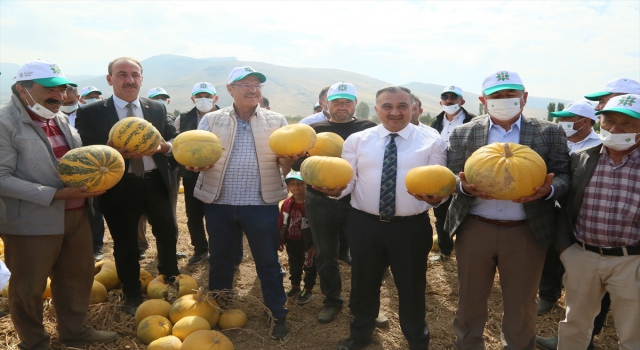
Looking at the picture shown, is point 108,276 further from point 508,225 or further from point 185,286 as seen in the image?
point 508,225

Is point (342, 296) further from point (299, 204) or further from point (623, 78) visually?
point (623, 78)

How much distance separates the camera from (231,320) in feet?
16.1

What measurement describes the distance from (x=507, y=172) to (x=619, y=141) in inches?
46.0

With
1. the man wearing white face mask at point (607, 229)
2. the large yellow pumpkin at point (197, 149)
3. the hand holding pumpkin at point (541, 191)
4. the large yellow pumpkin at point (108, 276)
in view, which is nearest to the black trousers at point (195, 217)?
the large yellow pumpkin at point (108, 276)

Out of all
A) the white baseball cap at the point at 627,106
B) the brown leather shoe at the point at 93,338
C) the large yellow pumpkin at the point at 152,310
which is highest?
the white baseball cap at the point at 627,106

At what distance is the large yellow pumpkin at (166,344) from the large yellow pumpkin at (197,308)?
454 mm

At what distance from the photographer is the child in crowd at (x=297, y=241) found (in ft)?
19.4

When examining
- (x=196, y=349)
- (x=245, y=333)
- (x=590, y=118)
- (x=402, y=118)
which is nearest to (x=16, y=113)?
(x=196, y=349)

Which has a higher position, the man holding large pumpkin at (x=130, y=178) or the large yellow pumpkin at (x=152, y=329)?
the man holding large pumpkin at (x=130, y=178)

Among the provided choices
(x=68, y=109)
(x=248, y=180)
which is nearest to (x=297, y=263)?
(x=248, y=180)

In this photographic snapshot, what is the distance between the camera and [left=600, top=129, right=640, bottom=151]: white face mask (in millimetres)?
3539

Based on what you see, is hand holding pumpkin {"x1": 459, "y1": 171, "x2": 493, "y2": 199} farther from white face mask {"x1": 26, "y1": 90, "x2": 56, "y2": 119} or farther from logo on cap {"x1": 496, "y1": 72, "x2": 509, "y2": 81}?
white face mask {"x1": 26, "y1": 90, "x2": 56, "y2": 119}

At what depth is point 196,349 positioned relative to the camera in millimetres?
3994

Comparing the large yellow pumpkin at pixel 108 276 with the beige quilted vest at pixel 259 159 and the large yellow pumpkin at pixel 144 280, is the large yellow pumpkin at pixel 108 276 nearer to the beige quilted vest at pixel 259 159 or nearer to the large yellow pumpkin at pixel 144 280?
the large yellow pumpkin at pixel 144 280
